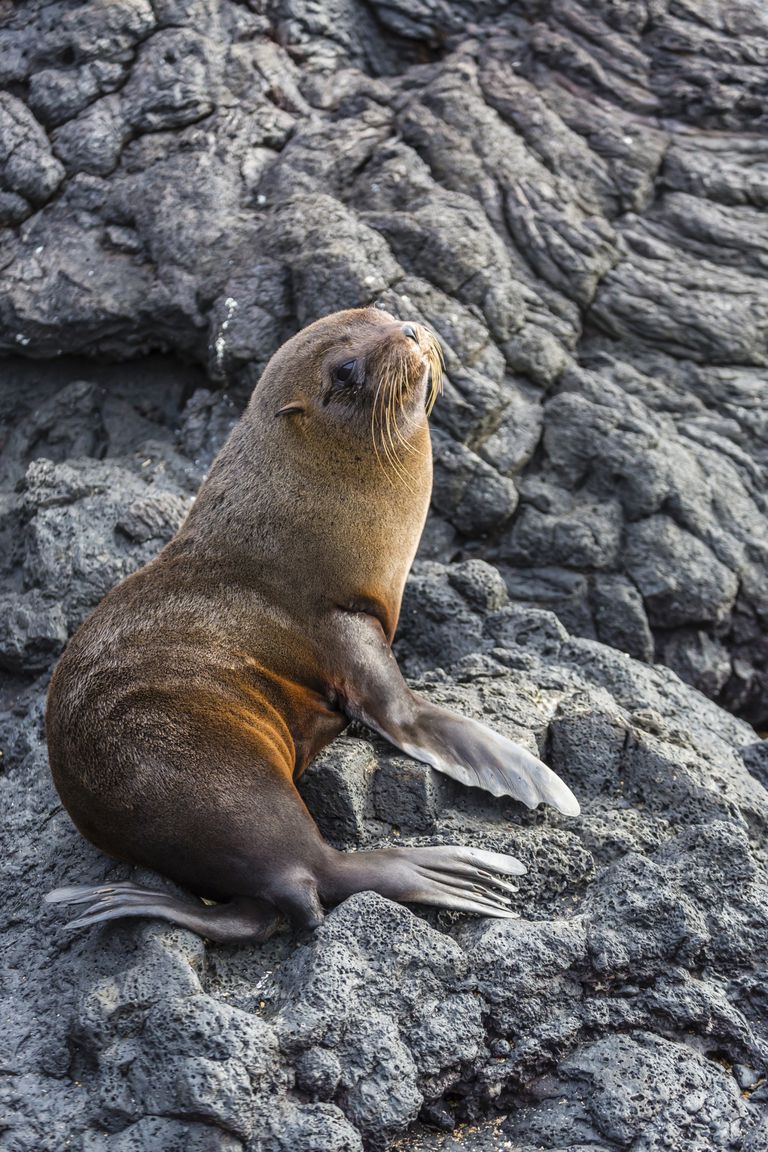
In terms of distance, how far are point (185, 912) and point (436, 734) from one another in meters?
1.21

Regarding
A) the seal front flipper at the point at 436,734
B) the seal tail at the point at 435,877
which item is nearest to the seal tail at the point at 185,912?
the seal tail at the point at 435,877

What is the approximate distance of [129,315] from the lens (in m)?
7.68

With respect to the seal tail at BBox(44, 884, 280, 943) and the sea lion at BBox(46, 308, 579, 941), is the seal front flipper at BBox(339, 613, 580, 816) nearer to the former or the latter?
the sea lion at BBox(46, 308, 579, 941)

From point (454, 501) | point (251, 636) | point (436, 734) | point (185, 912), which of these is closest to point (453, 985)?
point (185, 912)

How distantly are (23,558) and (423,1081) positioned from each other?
12.1ft

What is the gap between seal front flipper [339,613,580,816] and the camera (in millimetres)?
4715

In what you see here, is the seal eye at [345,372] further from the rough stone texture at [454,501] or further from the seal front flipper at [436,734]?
the rough stone texture at [454,501]

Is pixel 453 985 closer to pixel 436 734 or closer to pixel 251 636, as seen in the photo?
pixel 436 734

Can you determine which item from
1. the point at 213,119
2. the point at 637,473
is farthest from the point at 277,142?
the point at 637,473

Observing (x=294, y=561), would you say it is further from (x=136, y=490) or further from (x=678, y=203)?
(x=678, y=203)

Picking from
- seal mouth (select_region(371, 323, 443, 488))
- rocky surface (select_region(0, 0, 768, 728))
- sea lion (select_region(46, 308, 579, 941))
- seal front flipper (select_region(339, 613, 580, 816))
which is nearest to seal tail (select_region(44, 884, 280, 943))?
sea lion (select_region(46, 308, 579, 941))

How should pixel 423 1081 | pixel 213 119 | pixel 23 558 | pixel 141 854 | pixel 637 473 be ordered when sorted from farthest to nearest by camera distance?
pixel 213 119 → pixel 637 473 → pixel 23 558 → pixel 141 854 → pixel 423 1081

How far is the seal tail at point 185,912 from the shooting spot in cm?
412

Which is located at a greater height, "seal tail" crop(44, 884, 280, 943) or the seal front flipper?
the seal front flipper
